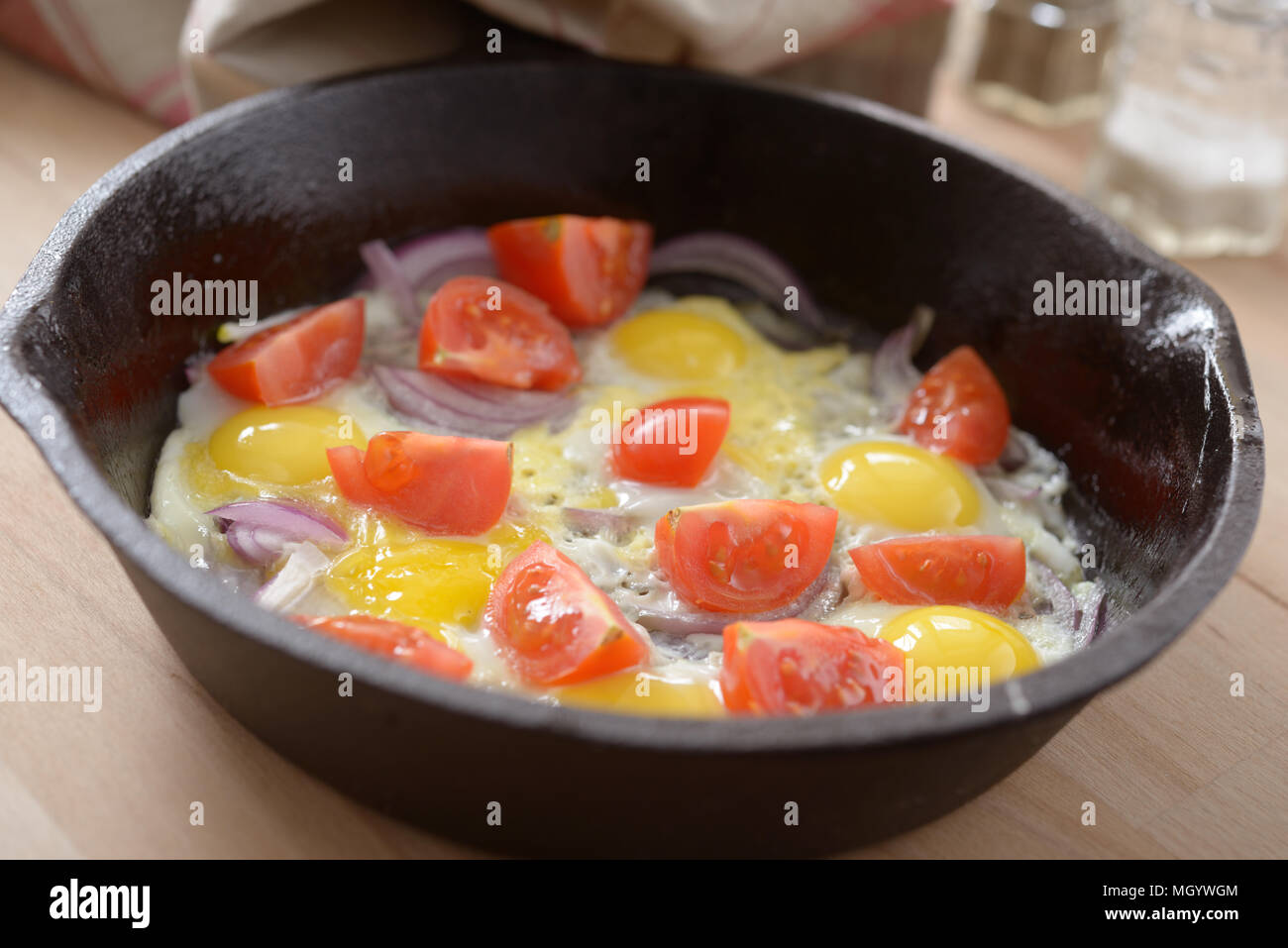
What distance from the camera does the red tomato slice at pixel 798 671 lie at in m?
1.52

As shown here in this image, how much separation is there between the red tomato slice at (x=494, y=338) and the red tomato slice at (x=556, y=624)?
54 cm

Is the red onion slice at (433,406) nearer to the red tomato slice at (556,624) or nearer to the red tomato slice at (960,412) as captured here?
the red tomato slice at (556,624)

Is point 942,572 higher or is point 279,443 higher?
point 279,443

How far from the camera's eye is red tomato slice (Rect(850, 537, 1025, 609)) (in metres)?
1.85

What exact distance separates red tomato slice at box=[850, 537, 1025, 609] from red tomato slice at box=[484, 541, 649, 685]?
1.32 feet

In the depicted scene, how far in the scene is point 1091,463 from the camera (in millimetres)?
2139

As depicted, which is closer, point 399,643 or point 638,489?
point 399,643

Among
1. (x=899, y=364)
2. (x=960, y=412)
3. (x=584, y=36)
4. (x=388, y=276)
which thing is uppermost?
(x=584, y=36)

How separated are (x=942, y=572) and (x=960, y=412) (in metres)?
0.44

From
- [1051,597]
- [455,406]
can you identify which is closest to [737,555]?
[1051,597]

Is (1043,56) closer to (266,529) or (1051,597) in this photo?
(1051,597)

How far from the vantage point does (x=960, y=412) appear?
2.20 meters
